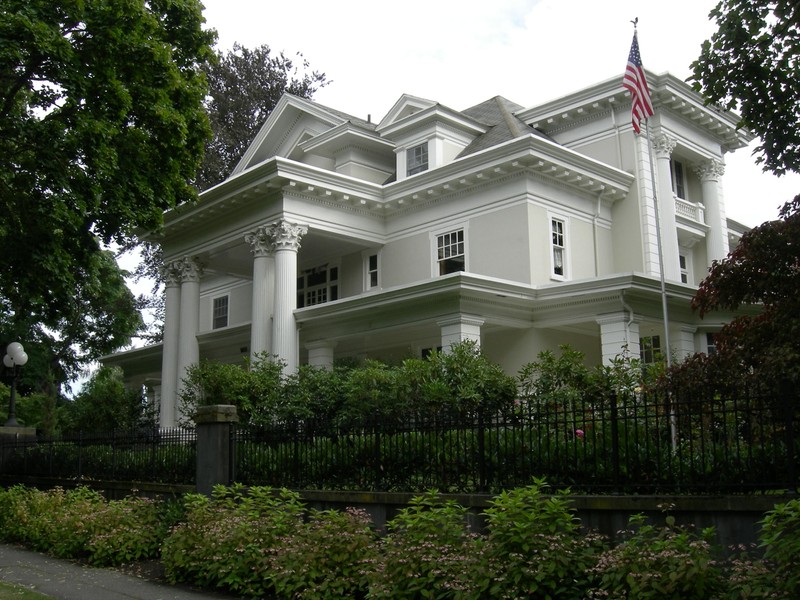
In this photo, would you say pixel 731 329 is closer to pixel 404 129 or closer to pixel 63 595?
pixel 63 595

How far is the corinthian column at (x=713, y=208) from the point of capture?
29.5 m

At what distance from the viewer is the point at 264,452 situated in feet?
44.4

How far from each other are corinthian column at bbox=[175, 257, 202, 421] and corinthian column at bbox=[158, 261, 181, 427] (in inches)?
12.6

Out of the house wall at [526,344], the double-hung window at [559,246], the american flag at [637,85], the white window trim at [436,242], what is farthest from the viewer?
the white window trim at [436,242]

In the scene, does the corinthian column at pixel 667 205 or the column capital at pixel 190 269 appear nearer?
the corinthian column at pixel 667 205

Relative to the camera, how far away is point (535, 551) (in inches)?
324

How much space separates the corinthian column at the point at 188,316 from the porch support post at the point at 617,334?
14336 mm

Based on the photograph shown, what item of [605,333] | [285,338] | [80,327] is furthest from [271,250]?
[80,327]

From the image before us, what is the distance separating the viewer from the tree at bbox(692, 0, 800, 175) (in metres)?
11.7

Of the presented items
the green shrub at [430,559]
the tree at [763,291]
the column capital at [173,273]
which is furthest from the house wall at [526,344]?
the green shrub at [430,559]

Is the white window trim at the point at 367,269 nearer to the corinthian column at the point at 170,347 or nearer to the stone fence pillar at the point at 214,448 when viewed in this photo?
the corinthian column at the point at 170,347

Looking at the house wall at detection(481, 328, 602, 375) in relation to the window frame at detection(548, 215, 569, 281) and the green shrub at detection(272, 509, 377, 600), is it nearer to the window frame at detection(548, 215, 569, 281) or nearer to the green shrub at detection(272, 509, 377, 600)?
the window frame at detection(548, 215, 569, 281)

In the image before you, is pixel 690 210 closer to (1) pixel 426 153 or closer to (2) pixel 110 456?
(1) pixel 426 153

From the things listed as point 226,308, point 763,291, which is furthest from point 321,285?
point 763,291
